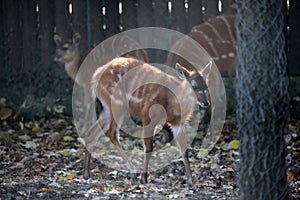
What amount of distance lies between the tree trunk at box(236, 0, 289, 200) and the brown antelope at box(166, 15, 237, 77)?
427 cm

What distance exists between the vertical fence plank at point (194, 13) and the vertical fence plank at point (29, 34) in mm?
2159

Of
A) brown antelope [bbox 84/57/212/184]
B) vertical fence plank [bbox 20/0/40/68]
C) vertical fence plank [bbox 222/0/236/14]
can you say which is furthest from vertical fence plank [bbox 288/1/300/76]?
vertical fence plank [bbox 20/0/40/68]

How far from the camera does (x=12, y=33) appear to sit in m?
9.34

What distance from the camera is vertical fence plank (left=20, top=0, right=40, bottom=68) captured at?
367 inches

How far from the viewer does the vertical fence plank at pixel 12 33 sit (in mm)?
9297

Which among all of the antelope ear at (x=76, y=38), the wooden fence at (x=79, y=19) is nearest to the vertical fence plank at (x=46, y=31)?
the wooden fence at (x=79, y=19)

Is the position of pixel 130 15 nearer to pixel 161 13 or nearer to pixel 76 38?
pixel 161 13

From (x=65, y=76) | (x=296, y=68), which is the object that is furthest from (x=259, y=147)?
(x=65, y=76)

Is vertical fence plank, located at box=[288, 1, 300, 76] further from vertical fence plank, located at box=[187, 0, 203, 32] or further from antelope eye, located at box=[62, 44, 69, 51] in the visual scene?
antelope eye, located at box=[62, 44, 69, 51]

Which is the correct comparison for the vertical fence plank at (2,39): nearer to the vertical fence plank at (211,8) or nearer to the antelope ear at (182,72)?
the vertical fence plank at (211,8)

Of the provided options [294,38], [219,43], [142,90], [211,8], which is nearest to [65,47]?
[211,8]

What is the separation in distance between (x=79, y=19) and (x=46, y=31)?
1.62 ft

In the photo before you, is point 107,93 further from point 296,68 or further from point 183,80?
point 296,68

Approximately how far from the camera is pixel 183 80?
20.1 ft
